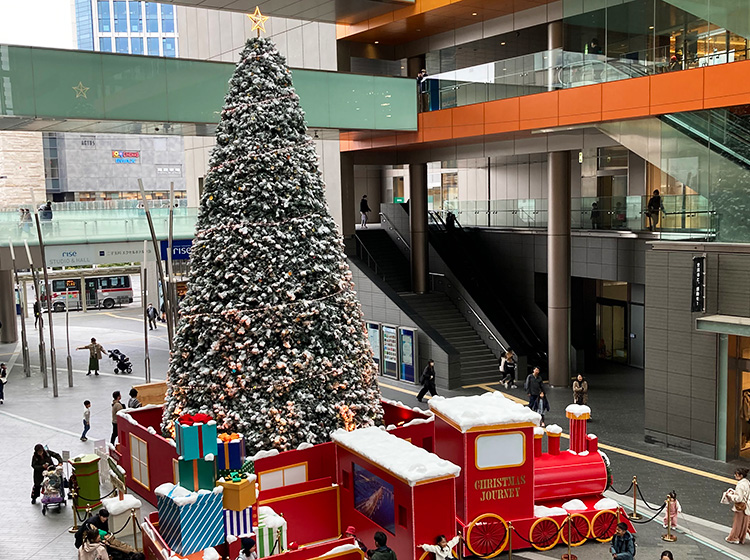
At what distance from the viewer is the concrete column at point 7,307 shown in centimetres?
3322

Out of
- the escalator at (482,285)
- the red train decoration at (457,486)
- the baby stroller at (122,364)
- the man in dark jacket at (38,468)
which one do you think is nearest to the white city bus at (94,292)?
the baby stroller at (122,364)

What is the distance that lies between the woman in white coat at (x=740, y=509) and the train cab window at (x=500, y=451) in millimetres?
3450

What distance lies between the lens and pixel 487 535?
1148cm

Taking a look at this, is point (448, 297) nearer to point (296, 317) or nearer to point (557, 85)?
point (557, 85)

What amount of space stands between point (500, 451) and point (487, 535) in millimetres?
1238

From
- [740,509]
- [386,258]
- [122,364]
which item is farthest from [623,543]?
[386,258]

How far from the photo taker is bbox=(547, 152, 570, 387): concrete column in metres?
22.8

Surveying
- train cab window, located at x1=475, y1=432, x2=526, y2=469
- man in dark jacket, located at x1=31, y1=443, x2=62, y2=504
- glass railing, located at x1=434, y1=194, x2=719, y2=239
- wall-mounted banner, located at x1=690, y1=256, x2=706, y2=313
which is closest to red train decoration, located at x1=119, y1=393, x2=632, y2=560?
train cab window, located at x1=475, y1=432, x2=526, y2=469

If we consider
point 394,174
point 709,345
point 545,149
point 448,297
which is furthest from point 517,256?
point 394,174

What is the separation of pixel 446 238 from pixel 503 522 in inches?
779

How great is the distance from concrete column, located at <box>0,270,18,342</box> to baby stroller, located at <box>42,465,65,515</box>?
21706 mm

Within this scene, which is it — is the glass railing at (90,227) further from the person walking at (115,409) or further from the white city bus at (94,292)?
the white city bus at (94,292)

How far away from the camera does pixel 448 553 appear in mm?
10109

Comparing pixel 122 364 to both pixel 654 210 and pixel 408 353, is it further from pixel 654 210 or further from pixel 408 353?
pixel 654 210
